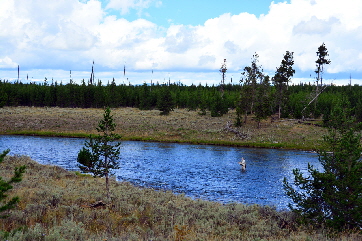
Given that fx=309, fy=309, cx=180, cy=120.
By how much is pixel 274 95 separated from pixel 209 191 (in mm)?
51493

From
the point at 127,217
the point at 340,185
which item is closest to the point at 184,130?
the point at 127,217

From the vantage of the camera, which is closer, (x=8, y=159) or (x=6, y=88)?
(x=8, y=159)

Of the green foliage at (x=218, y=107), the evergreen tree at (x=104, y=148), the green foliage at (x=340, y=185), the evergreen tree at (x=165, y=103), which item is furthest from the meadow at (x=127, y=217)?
the green foliage at (x=218, y=107)

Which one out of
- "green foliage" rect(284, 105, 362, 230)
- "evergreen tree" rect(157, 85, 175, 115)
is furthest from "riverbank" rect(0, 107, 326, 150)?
"green foliage" rect(284, 105, 362, 230)

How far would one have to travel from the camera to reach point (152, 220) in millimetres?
14586

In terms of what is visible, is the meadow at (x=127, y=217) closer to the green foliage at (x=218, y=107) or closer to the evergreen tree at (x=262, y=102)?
the evergreen tree at (x=262, y=102)

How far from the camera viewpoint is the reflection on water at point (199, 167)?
84.7 feet

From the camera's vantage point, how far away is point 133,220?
1447 centimetres

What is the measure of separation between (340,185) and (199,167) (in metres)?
22.5

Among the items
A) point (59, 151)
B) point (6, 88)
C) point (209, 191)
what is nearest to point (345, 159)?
point (209, 191)

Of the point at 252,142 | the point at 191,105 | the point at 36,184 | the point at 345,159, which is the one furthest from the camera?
the point at 191,105

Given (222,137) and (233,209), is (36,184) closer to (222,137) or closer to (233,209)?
(233,209)

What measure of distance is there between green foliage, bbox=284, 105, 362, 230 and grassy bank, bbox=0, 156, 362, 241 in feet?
2.63

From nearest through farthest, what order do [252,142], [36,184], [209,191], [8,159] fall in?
[36,184] < [209,191] < [8,159] < [252,142]
